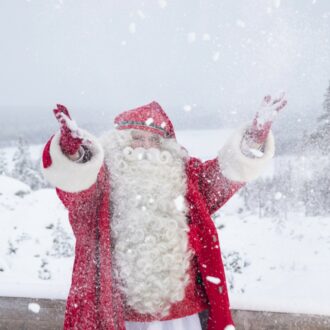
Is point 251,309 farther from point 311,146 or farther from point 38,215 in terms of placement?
point 311,146

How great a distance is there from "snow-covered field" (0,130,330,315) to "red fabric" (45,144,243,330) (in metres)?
0.91

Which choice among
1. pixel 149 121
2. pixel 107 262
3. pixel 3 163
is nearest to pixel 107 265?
pixel 107 262

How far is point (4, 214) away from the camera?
5.77m

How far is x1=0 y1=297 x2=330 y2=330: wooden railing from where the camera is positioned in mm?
1905

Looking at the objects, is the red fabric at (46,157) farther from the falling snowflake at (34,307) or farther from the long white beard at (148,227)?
the falling snowflake at (34,307)

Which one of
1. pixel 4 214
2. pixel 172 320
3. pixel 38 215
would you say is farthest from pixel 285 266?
pixel 4 214

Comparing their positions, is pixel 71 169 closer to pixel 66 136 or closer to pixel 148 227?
pixel 66 136

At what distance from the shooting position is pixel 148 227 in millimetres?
1598

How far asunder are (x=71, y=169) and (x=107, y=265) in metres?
0.41

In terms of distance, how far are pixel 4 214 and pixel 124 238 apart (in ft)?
15.6

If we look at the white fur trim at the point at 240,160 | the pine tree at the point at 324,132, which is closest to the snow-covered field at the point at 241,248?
the white fur trim at the point at 240,160

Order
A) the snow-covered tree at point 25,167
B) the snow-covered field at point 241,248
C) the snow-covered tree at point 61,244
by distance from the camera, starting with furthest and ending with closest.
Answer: the snow-covered tree at point 25,167 < the snow-covered tree at point 61,244 < the snow-covered field at point 241,248

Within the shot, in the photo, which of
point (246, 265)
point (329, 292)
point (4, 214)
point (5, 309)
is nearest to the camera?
point (5, 309)

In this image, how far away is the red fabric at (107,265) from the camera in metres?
1.50
